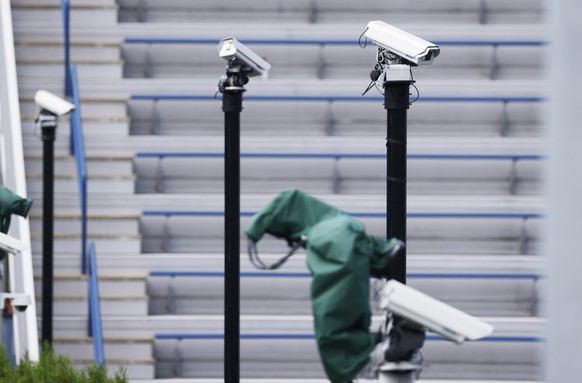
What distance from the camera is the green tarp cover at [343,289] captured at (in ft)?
8.59

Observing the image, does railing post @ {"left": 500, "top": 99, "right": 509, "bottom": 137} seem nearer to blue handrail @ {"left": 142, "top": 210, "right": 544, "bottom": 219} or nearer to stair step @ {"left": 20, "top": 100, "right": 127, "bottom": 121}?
blue handrail @ {"left": 142, "top": 210, "right": 544, "bottom": 219}

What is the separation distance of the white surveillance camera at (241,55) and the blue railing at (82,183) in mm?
2322

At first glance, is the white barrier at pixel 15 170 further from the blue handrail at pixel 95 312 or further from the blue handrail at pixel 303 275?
the blue handrail at pixel 303 275

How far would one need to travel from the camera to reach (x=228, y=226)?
441 centimetres

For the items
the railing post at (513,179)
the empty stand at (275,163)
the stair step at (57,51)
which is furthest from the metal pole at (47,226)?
the railing post at (513,179)

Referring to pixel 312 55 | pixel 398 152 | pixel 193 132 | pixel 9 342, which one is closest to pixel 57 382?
pixel 9 342

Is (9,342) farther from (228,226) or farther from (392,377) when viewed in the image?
(392,377)

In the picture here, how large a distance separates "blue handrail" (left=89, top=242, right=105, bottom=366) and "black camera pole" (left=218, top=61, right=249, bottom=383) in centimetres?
200

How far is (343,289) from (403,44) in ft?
4.50

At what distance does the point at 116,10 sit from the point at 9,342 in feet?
9.61

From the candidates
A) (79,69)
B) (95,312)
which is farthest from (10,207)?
(79,69)

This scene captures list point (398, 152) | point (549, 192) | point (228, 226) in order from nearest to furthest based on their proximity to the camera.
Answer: point (549, 192) → point (398, 152) → point (228, 226)

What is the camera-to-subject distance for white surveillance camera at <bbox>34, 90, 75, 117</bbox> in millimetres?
5996

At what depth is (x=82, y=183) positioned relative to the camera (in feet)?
21.7
